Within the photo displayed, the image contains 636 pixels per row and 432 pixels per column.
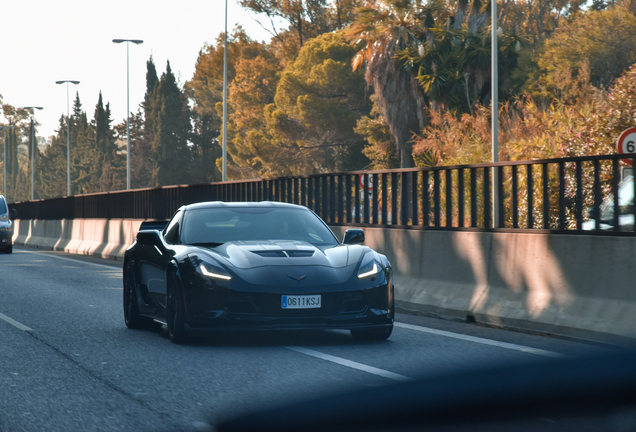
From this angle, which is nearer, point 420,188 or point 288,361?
point 288,361

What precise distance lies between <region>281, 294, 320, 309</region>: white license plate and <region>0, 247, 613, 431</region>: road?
384mm

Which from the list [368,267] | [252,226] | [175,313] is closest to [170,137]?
[252,226]

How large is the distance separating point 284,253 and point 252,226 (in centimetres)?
108

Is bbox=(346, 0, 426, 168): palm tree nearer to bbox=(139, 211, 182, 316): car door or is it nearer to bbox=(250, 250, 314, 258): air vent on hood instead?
bbox=(139, 211, 182, 316): car door

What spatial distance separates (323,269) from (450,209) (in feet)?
11.8

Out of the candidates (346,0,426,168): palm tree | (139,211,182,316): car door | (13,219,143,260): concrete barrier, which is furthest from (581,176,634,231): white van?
(346,0,426,168): palm tree

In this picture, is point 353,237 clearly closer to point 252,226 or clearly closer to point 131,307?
point 252,226

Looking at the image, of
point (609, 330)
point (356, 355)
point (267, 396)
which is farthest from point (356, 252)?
point (267, 396)

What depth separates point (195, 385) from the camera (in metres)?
6.17

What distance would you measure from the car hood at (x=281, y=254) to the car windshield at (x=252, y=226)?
1.23 feet

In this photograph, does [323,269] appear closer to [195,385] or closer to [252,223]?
[252,223]

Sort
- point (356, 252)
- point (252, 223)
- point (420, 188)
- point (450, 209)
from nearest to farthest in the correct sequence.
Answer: point (356, 252), point (252, 223), point (450, 209), point (420, 188)

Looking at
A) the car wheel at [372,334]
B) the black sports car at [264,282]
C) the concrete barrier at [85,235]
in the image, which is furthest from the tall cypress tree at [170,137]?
the car wheel at [372,334]

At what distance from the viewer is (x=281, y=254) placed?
26.5 feet
